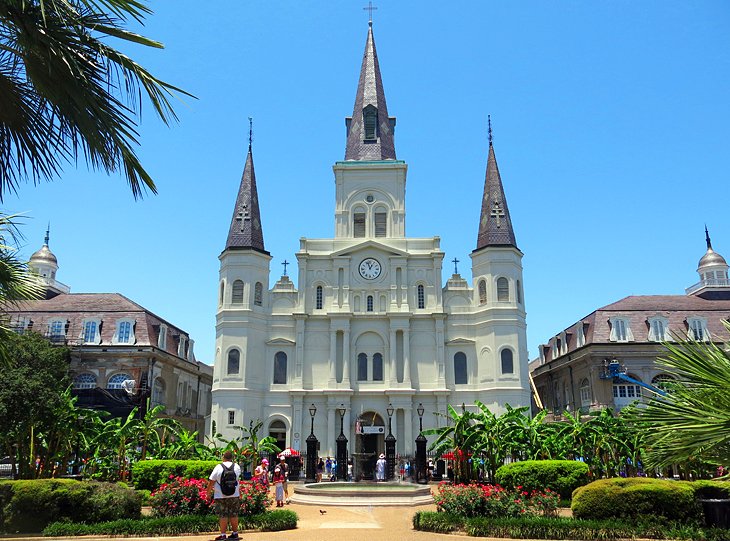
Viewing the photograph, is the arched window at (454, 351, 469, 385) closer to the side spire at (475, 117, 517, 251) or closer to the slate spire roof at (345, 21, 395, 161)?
the side spire at (475, 117, 517, 251)

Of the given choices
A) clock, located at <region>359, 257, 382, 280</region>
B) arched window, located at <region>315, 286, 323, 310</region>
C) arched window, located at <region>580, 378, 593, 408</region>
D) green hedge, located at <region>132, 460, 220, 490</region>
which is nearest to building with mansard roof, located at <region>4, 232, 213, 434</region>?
arched window, located at <region>315, 286, 323, 310</region>

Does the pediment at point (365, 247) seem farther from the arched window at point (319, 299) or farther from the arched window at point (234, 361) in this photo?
the arched window at point (234, 361)

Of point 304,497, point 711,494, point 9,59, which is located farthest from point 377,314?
point 9,59

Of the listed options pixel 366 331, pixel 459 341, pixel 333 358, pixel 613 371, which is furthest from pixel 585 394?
pixel 333 358

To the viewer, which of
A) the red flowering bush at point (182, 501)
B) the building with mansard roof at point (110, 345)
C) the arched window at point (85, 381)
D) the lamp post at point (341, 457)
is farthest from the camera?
the arched window at point (85, 381)

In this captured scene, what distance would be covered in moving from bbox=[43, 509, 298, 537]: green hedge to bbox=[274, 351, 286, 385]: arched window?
3197 cm

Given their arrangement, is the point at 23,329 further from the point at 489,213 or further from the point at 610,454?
the point at 610,454

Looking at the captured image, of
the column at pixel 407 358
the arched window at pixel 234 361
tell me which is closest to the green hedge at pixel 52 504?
the arched window at pixel 234 361

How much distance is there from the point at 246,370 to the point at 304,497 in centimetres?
2275

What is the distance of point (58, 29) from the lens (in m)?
7.39

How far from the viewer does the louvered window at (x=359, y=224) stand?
5116 centimetres

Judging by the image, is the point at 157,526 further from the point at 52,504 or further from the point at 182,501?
the point at 52,504

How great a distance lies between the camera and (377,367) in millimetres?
47594

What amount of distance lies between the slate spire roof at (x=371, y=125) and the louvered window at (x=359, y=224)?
16.6 ft
